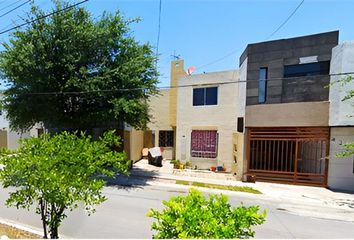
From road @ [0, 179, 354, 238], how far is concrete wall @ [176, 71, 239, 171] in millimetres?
7265

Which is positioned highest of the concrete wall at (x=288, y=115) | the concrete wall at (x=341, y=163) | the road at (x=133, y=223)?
the concrete wall at (x=288, y=115)

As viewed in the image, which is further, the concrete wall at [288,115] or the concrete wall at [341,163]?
the concrete wall at [288,115]

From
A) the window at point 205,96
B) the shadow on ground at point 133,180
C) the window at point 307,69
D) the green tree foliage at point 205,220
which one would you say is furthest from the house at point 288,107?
the green tree foliage at point 205,220

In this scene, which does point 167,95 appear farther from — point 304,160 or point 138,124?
point 304,160

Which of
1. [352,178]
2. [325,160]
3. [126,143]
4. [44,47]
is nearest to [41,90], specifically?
[44,47]

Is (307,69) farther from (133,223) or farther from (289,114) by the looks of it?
(133,223)

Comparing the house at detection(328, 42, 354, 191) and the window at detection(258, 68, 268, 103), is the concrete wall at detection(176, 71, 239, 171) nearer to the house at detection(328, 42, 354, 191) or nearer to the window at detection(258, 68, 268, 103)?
the window at detection(258, 68, 268, 103)

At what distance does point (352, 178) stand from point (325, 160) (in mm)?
1450

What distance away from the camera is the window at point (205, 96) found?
17.0 meters

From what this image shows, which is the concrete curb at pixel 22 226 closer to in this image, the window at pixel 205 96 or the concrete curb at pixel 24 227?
the concrete curb at pixel 24 227

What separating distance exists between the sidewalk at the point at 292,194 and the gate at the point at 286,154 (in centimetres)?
60

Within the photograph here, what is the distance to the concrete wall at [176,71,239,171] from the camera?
54.0 ft

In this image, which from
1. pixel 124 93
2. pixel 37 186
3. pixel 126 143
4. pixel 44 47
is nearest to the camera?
pixel 37 186

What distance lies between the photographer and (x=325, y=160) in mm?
12789
